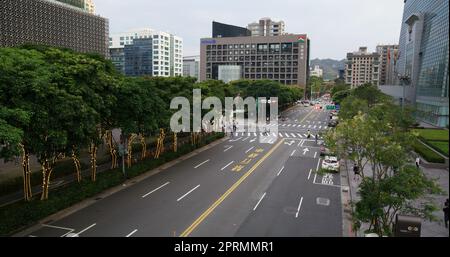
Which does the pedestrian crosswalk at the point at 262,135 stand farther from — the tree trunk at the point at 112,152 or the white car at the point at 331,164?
the tree trunk at the point at 112,152

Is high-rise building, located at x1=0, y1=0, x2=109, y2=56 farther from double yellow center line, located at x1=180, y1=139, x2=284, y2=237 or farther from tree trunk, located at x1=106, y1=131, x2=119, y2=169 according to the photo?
double yellow center line, located at x1=180, y1=139, x2=284, y2=237

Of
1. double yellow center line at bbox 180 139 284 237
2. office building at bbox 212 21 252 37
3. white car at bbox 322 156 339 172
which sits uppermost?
office building at bbox 212 21 252 37

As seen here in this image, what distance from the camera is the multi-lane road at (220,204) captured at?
66.0 feet

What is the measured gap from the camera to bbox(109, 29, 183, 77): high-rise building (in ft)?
585

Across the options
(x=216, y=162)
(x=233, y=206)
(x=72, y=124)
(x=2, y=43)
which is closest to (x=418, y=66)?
(x=216, y=162)

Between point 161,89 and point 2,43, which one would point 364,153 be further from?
point 2,43

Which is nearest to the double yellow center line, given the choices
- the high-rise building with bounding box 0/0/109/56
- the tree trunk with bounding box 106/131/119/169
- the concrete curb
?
the concrete curb

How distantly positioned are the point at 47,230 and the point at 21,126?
19.8 feet

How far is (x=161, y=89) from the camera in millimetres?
40500

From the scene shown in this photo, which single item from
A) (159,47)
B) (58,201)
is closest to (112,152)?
(58,201)

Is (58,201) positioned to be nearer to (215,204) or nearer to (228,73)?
(215,204)

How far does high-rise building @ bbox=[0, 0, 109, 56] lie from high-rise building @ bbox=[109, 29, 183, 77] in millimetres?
65248

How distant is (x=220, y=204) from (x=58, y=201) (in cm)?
1057
